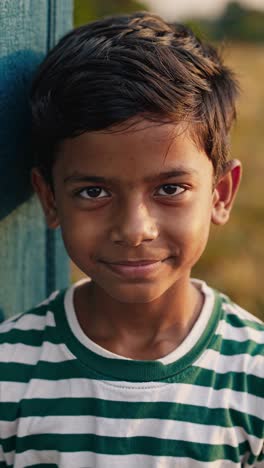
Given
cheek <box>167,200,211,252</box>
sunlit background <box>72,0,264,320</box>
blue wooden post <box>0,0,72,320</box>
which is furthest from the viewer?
sunlit background <box>72,0,264,320</box>

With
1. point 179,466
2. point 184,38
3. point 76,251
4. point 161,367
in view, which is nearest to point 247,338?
Answer: point 161,367

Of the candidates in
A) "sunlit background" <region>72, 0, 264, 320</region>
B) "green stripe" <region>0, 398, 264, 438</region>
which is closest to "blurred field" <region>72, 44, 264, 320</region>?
"sunlit background" <region>72, 0, 264, 320</region>

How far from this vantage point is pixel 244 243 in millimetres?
5406

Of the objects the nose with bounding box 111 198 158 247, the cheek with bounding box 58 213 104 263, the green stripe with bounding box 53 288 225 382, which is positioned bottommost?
the green stripe with bounding box 53 288 225 382

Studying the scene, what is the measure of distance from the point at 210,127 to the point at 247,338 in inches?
22.6

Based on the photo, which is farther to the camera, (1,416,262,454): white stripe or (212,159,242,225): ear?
(212,159,242,225): ear

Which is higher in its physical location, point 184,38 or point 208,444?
point 184,38

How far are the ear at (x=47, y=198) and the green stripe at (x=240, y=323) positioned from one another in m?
0.55

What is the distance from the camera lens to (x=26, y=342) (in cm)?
212

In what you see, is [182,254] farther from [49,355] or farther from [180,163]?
[49,355]

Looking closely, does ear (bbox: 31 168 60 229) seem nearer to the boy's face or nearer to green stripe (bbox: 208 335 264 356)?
the boy's face

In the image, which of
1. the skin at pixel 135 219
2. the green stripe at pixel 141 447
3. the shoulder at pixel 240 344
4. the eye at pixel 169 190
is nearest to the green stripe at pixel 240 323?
the shoulder at pixel 240 344

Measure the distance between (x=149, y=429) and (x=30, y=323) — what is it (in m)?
0.45

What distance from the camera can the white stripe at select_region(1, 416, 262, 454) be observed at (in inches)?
77.3
